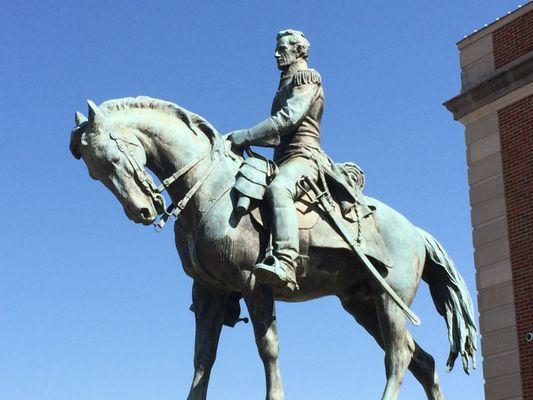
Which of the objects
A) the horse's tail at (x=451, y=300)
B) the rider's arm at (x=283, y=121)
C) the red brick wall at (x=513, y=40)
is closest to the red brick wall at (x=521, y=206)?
the red brick wall at (x=513, y=40)

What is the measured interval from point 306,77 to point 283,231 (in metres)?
1.70

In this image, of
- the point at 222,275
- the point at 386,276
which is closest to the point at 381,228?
the point at 386,276

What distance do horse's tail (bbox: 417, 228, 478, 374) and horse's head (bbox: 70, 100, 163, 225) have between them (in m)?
3.12

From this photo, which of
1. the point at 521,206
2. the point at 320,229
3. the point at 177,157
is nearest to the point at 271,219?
the point at 320,229

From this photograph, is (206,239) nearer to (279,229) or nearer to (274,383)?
(279,229)

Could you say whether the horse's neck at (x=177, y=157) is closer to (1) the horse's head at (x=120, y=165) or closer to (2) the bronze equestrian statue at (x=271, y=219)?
(2) the bronze equestrian statue at (x=271, y=219)

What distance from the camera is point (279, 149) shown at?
9375 mm

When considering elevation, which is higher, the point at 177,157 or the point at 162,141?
the point at 162,141

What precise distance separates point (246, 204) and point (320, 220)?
821 millimetres

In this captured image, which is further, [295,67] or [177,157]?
[295,67]

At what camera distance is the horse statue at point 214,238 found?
8.23m

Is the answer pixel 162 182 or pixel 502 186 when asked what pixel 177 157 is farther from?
pixel 502 186

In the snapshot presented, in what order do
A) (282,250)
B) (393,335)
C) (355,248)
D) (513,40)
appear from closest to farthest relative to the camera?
(282,250), (355,248), (393,335), (513,40)

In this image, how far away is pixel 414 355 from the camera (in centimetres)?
959
